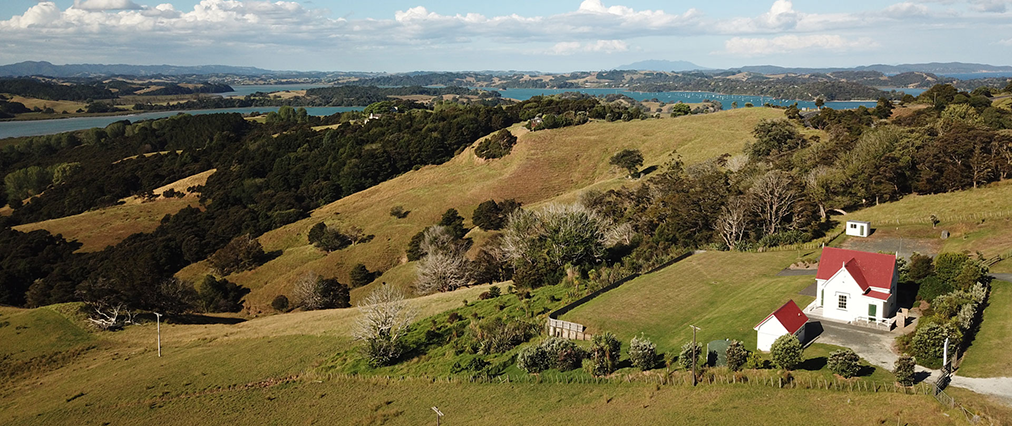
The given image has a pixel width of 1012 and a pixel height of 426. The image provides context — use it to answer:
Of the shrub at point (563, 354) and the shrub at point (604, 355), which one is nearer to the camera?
the shrub at point (604, 355)

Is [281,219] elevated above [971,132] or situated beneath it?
situated beneath

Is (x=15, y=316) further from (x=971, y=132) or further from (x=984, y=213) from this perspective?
(x=971, y=132)

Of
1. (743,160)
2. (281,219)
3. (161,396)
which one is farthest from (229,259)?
(743,160)

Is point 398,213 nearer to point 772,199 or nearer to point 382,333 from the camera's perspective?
point 382,333

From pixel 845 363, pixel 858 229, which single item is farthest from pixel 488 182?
pixel 845 363

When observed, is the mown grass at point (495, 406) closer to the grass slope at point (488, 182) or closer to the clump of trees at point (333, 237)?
the grass slope at point (488, 182)

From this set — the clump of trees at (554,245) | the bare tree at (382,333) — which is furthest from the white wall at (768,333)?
the clump of trees at (554,245)
